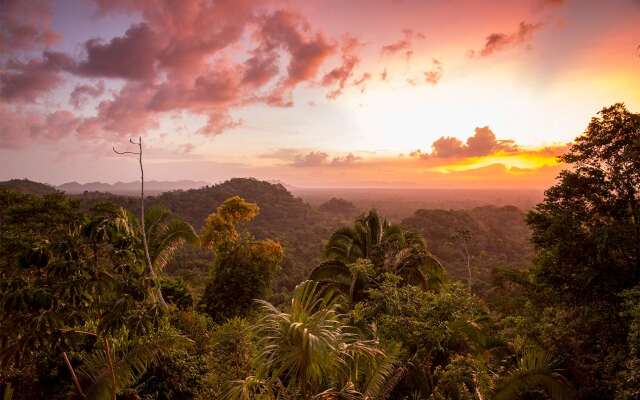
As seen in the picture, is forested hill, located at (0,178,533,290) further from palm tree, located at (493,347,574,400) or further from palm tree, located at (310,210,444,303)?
palm tree, located at (493,347,574,400)

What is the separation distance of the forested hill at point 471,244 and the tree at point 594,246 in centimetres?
3050

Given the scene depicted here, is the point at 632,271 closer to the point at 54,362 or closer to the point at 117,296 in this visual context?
the point at 117,296

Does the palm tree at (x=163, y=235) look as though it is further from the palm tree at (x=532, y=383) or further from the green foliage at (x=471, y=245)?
the green foliage at (x=471, y=245)

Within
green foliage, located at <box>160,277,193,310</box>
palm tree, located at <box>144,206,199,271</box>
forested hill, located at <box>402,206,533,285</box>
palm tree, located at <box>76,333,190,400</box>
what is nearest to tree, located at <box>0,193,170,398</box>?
palm tree, located at <box>76,333,190,400</box>

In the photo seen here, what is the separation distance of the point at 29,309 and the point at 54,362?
4.98m

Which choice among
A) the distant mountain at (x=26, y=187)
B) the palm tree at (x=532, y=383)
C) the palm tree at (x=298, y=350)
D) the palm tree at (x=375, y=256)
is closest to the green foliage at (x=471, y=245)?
the palm tree at (x=375, y=256)

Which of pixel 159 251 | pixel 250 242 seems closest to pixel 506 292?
pixel 250 242

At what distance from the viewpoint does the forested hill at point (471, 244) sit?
46.9 m

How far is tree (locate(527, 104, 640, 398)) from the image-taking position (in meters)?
6.96

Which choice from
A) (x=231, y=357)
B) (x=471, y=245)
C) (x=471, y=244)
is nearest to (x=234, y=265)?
(x=231, y=357)

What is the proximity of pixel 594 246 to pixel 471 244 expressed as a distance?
54635mm

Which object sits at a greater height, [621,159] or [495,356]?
[621,159]

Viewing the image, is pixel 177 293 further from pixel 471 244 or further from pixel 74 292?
pixel 471 244

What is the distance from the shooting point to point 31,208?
39.4 ft
